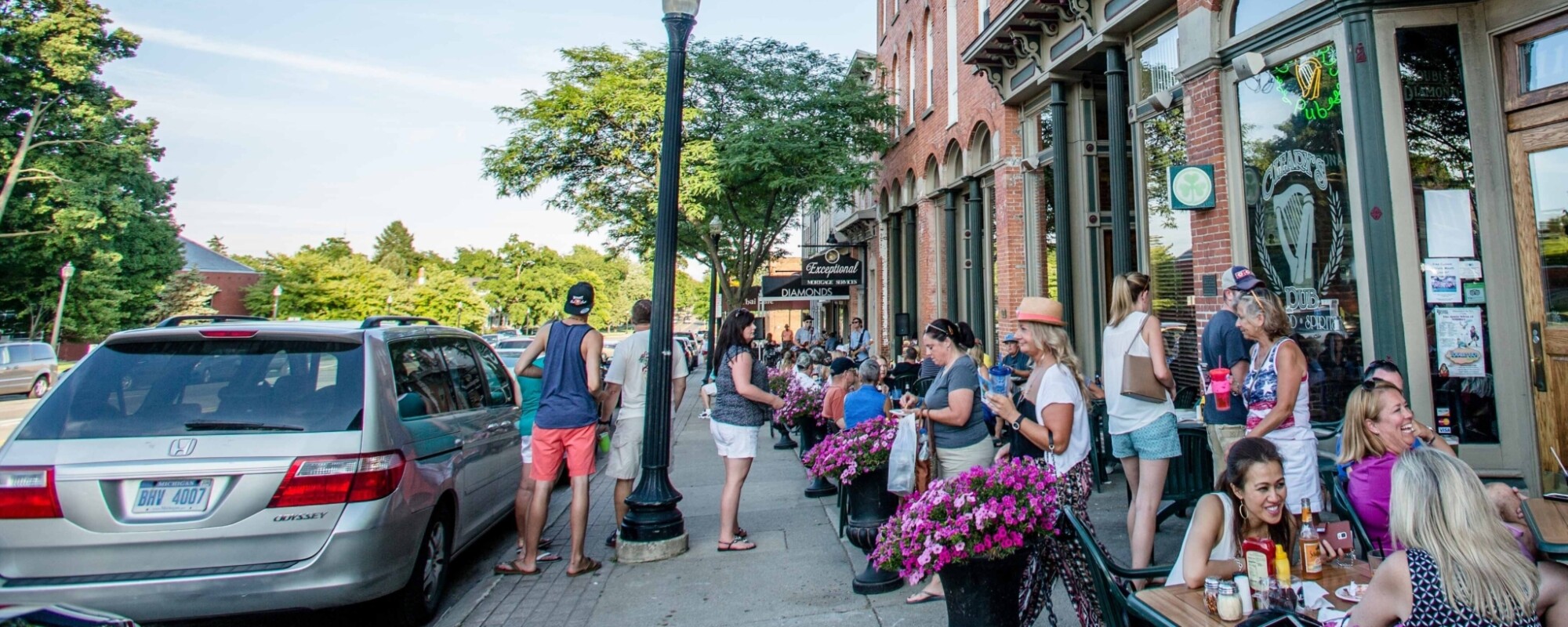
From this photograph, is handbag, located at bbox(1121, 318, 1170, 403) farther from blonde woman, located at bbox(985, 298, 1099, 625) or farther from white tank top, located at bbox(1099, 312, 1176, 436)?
blonde woman, located at bbox(985, 298, 1099, 625)

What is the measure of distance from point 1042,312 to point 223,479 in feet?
13.5

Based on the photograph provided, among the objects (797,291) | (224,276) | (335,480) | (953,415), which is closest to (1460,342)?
(953,415)

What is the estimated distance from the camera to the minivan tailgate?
3.58 meters

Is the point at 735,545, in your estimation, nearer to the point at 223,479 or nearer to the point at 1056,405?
the point at 1056,405

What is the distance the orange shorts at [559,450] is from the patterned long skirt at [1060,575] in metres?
3.00

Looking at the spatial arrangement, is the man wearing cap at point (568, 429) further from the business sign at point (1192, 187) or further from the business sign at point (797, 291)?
the business sign at point (797, 291)

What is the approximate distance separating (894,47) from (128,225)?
3472cm

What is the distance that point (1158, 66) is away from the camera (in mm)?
8359

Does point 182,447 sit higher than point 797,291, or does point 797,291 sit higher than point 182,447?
point 797,291

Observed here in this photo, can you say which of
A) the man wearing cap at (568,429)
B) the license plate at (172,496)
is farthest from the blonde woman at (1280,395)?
the license plate at (172,496)

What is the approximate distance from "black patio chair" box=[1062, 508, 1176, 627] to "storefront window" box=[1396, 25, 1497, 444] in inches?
155

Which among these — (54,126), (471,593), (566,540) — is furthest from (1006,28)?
(54,126)

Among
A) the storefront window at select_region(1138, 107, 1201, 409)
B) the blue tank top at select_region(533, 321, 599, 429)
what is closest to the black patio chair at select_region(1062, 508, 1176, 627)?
the blue tank top at select_region(533, 321, 599, 429)

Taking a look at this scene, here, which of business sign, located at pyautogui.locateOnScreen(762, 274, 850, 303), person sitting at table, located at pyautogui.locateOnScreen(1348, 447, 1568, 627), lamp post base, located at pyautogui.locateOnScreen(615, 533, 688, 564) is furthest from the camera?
business sign, located at pyautogui.locateOnScreen(762, 274, 850, 303)
